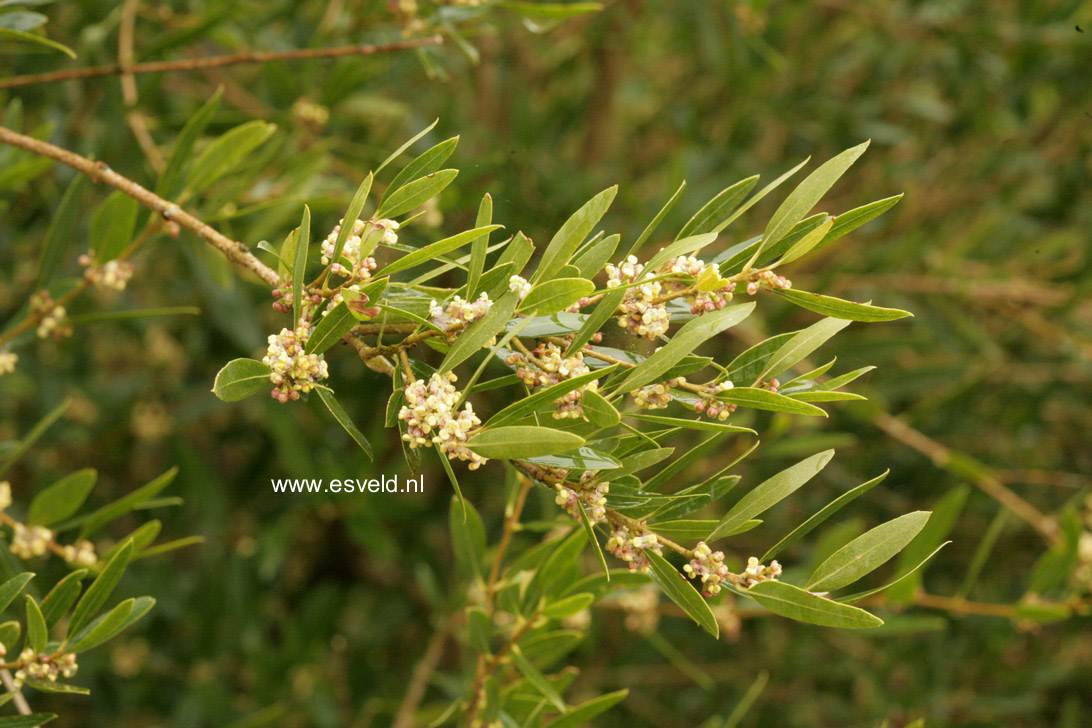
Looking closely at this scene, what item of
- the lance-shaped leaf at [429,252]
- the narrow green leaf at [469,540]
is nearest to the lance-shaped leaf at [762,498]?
the lance-shaped leaf at [429,252]

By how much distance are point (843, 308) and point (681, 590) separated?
0.63ft

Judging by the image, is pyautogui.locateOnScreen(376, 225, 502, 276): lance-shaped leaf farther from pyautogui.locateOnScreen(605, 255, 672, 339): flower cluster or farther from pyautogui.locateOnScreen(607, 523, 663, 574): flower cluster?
pyautogui.locateOnScreen(607, 523, 663, 574): flower cluster

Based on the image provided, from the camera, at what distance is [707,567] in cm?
59

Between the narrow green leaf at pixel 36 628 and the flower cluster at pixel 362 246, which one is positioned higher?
the flower cluster at pixel 362 246

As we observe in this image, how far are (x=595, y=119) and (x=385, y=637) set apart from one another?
112cm

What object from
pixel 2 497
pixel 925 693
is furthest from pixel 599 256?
pixel 925 693

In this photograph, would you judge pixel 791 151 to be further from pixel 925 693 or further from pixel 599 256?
pixel 599 256

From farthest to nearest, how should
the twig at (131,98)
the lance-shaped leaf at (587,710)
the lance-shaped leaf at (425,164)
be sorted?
1. the twig at (131,98)
2. the lance-shaped leaf at (587,710)
3. the lance-shaped leaf at (425,164)

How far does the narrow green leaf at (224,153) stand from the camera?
857 mm

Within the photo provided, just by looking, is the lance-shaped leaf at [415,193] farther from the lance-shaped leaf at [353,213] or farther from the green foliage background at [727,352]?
the green foliage background at [727,352]

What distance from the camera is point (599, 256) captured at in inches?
23.3

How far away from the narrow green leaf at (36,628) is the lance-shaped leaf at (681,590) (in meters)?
0.40

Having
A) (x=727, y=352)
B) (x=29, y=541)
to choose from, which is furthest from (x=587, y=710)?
(x=727, y=352)

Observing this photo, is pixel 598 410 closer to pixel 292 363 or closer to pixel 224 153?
pixel 292 363
